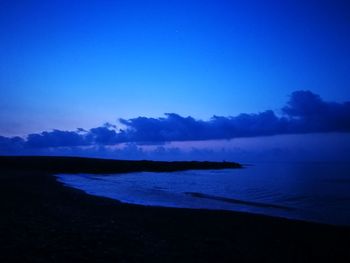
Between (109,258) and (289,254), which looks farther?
(289,254)

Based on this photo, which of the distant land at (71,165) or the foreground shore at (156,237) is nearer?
the foreground shore at (156,237)

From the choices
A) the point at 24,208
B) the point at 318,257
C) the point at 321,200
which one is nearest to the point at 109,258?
the point at 318,257

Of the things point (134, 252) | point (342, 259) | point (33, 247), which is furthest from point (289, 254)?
point (33, 247)

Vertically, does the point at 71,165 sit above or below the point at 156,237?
above

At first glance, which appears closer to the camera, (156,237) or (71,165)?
(156,237)

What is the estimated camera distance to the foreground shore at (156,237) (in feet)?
30.1

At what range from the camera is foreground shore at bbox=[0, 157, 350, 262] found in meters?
9.18

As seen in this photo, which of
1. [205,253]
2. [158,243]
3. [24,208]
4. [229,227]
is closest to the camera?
[205,253]

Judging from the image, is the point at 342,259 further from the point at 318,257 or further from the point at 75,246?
the point at 75,246

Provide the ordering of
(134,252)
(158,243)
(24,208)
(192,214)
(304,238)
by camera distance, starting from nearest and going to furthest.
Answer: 1. (134,252)
2. (158,243)
3. (304,238)
4. (24,208)
5. (192,214)

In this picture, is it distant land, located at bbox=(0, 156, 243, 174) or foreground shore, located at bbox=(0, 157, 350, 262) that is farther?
distant land, located at bbox=(0, 156, 243, 174)

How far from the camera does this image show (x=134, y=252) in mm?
9500

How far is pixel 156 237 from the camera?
11773 millimetres

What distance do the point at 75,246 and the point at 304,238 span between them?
8.63 metres
